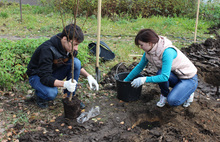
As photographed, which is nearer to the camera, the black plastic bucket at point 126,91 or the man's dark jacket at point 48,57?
the man's dark jacket at point 48,57

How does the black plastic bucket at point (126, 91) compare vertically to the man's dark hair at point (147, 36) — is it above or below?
below

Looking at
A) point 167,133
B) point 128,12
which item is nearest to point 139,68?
point 167,133

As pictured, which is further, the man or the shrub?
the shrub

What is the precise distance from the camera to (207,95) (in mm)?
3469

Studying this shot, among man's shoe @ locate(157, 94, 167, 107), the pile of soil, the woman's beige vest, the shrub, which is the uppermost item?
the shrub

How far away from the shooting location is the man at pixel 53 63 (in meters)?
2.38

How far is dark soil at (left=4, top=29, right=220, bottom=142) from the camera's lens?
2.29 metres

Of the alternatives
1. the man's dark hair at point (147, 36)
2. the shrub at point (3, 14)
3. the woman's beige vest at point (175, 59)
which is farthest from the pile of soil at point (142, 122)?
the shrub at point (3, 14)

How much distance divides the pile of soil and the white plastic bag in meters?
0.05

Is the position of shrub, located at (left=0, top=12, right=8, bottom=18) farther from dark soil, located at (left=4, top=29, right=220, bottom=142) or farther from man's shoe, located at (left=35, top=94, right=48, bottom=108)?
man's shoe, located at (left=35, top=94, right=48, bottom=108)

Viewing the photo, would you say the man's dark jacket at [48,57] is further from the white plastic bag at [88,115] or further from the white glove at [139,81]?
the white glove at [139,81]

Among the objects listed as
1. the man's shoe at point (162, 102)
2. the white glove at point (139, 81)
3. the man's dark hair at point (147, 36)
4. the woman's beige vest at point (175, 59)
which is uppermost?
the man's dark hair at point (147, 36)

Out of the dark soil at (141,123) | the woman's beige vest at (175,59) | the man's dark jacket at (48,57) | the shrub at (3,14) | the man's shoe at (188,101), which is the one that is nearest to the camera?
the dark soil at (141,123)

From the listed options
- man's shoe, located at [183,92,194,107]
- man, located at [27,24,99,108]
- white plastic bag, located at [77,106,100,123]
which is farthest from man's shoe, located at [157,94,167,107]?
man, located at [27,24,99,108]
